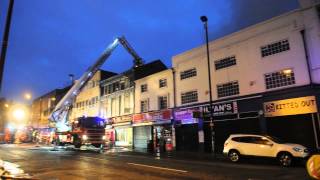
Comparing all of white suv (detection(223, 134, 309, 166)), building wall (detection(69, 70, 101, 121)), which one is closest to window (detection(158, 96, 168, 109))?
white suv (detection(223, 134, 309, 166))

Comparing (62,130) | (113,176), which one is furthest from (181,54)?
(113,176)

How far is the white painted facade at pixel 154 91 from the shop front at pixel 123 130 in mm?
2335

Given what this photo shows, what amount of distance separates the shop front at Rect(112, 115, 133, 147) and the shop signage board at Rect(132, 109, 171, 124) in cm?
166

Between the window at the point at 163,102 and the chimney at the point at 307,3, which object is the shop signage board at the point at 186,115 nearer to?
the window at the point at 163,102

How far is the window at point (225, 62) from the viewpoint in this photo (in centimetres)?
2662

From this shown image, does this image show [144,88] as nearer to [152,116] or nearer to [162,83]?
[162,83]

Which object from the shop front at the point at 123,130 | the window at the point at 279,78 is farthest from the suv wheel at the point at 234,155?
the shop front at the point at 123,130

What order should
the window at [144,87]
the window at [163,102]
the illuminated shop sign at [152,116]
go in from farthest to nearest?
the window at [144,87], the window at [163,102], the illuminated shop sign at [152,116]

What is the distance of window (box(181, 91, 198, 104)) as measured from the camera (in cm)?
2962

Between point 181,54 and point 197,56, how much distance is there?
7.83 feet

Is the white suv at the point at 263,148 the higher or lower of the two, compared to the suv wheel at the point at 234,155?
higher

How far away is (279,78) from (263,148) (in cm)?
799

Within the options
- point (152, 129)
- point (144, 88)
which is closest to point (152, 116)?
point (152, 129)

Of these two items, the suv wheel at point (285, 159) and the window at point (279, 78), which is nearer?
the suv wheel at point (285, 159)
